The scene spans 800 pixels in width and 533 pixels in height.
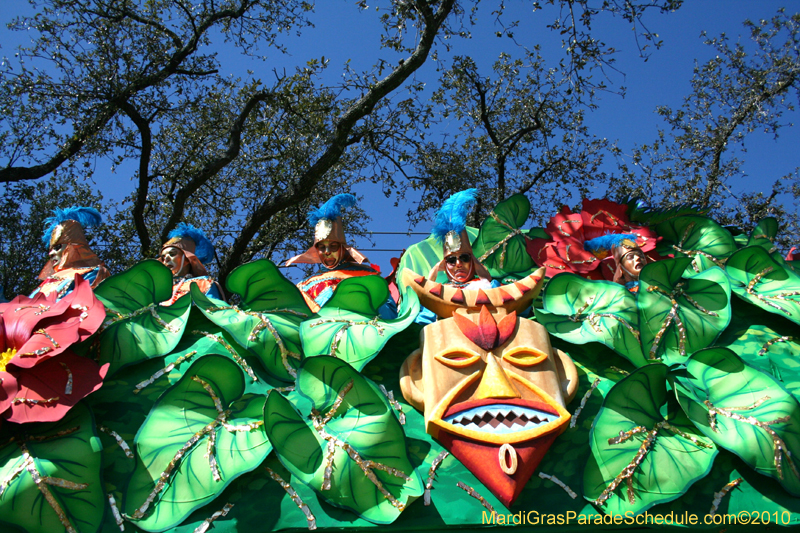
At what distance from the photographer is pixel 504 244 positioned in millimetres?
5086

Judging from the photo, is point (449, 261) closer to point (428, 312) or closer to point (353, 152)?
point (428, 312)

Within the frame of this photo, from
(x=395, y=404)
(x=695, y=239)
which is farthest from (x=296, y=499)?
(x=695, y=239)

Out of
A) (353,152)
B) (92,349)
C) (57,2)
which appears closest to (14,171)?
(57,2)

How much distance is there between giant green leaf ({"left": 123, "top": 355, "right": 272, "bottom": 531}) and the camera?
2785 millimetres

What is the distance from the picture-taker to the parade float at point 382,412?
2.84 m

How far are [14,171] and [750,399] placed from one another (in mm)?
7235

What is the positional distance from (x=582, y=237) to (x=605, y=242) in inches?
10.5

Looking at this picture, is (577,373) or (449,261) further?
(449,261)

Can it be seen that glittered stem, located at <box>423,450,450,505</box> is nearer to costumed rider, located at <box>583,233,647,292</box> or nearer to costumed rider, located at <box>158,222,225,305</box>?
costumed rider, located at <box>583,233,647,292</box>

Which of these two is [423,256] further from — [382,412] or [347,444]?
[347,444]

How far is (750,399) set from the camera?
3.19 metres

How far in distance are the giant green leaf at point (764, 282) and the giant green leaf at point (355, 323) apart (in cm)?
220

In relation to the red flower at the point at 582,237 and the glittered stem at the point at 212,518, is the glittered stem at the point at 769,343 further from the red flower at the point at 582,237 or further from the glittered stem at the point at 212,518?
the glittered stem at the point at 212,518

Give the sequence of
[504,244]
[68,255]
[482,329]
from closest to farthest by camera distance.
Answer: [482,329], [68,255], [504,244]
